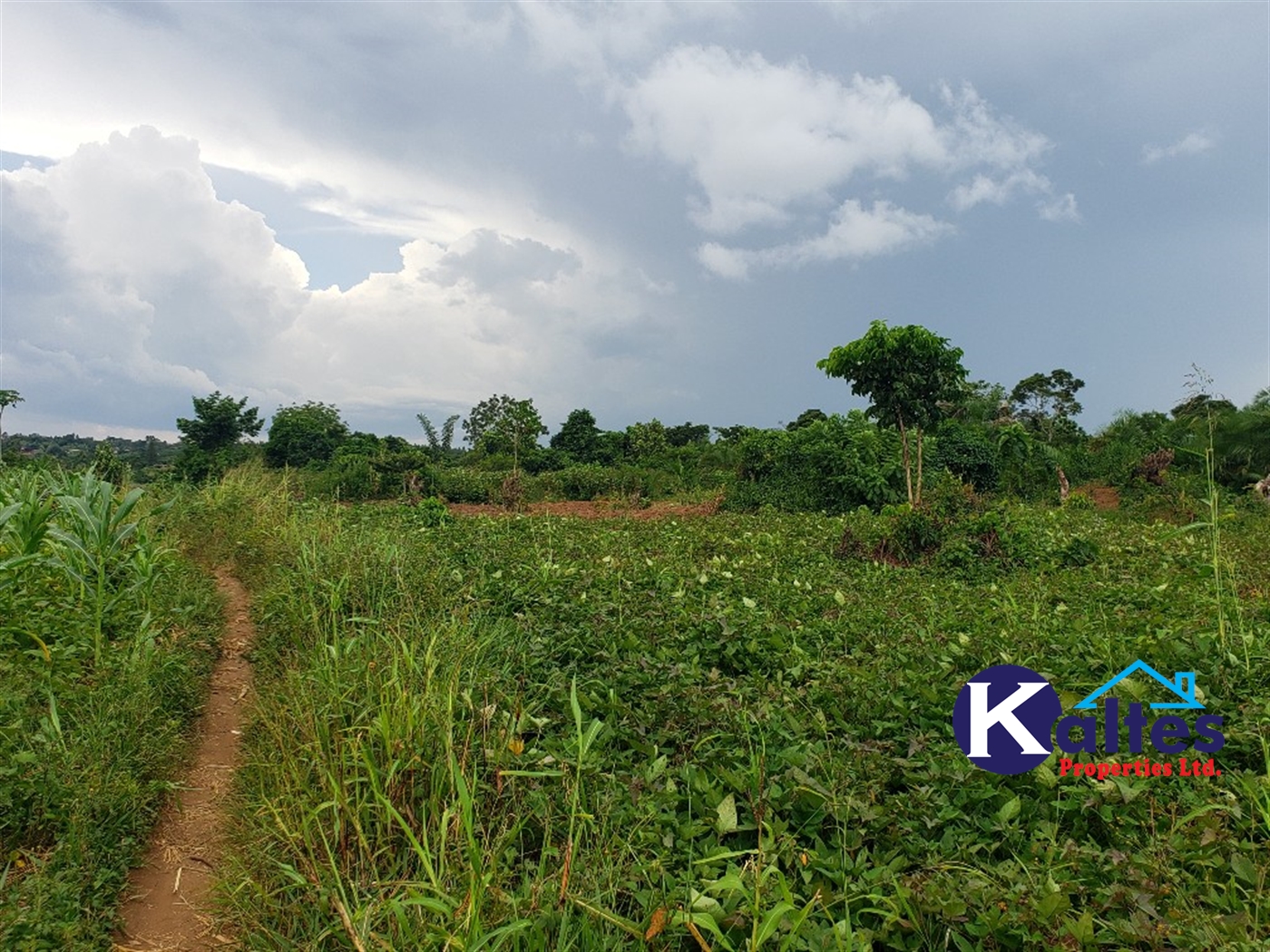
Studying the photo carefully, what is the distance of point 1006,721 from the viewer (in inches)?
106

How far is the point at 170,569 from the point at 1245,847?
6.84 metres

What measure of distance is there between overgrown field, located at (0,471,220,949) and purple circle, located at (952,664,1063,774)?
9.94 ft

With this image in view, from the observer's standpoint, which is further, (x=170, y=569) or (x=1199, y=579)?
(x=170, y=569)

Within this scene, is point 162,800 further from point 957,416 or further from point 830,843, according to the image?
point 957,416

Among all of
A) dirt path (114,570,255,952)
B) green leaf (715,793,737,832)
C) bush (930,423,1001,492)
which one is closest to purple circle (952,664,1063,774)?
green leaf (715,793,737,832)

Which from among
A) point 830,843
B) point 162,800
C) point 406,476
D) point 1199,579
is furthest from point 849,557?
point 406,476

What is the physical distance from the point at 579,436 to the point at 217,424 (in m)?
11.8

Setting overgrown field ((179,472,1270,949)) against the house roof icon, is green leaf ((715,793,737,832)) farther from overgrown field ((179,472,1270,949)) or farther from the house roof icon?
the house roof icon

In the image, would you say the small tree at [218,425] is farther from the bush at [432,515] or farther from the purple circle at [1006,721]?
the purple circle at [1006,721]

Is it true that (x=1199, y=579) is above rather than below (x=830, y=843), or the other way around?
above

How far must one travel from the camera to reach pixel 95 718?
3.21 metres

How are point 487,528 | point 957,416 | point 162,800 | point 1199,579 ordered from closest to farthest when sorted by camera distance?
point 162,800 → point 1199,579 → point 487,528 → point 957,416

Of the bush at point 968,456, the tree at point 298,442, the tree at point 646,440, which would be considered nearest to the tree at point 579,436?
the tree at point 646,440

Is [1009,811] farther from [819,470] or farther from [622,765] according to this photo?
[819,470]
